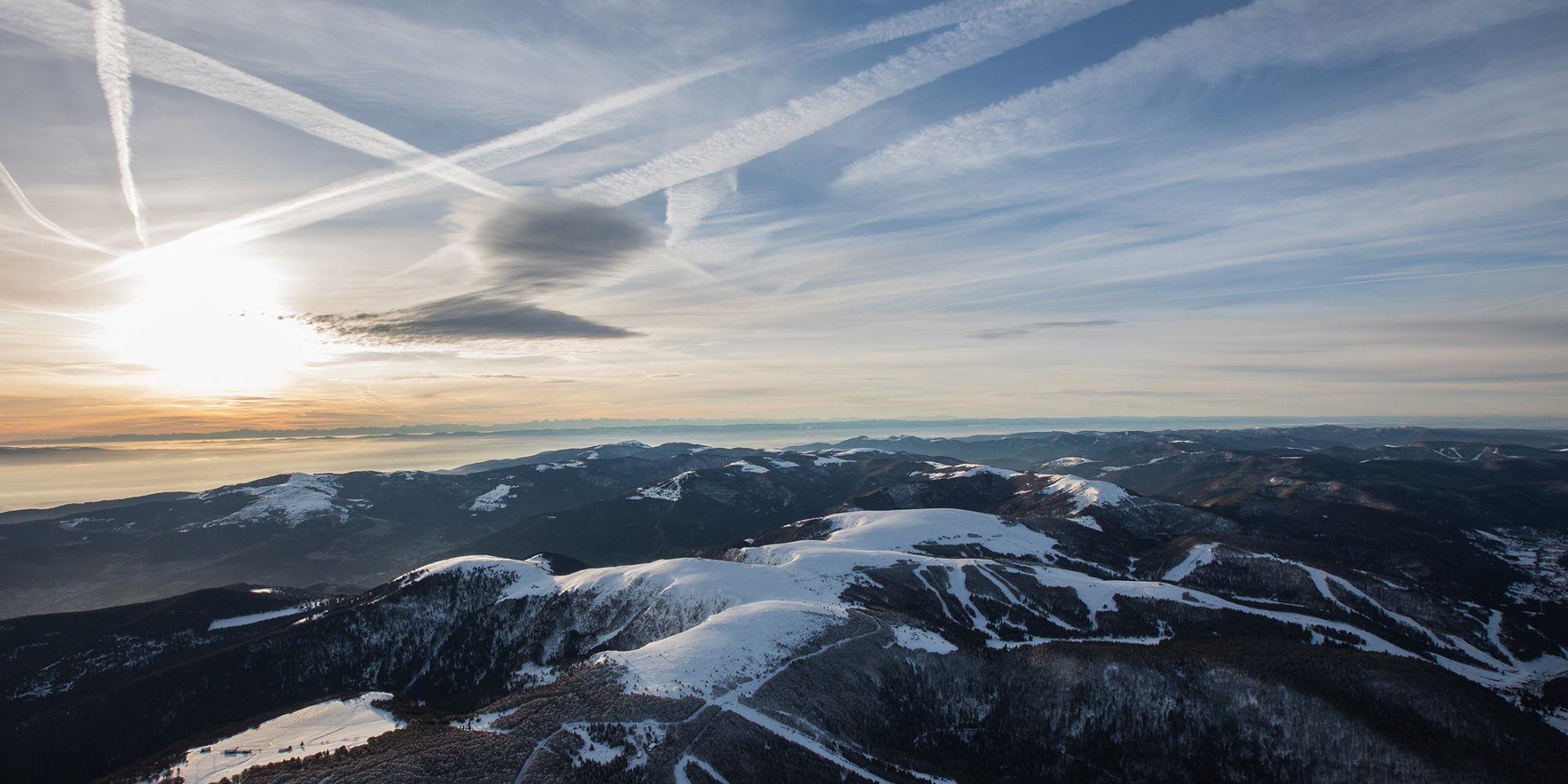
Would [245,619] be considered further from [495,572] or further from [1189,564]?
[1189,564]

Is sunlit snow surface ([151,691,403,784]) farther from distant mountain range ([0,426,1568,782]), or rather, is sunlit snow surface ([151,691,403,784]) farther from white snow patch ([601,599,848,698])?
white snow patch ([601,599,848,698])

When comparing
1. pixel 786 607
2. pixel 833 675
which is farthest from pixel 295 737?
pixel 833 675

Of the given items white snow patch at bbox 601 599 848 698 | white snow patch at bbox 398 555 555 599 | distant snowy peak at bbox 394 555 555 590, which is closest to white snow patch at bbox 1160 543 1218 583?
white snow patch at bbox 601 599 848 698

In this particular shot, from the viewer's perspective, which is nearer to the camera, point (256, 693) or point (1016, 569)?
point (256, 693)

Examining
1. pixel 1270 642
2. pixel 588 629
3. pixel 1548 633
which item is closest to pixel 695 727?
pixel 588 629

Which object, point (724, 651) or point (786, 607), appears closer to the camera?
point (724, 651)

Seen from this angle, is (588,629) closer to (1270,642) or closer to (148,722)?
(148,722)

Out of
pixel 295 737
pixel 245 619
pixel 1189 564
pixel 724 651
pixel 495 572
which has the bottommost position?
pixel 245 619

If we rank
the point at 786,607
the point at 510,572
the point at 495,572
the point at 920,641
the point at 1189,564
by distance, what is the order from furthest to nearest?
1. the point at 1189,564
2. the point at 495,572
3. the point at 510,572
4. the point at 920,641
5. the point at 786,607
